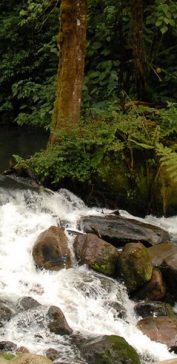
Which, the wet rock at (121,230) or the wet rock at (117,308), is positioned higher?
the wet rock at (121,230)

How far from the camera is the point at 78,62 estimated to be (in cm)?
940

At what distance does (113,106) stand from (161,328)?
493cm

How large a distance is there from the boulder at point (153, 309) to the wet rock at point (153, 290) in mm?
177

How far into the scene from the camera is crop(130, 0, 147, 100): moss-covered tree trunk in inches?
442

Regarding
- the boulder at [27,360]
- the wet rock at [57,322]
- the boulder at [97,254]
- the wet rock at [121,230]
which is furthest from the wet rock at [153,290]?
the boulder at [27,360]

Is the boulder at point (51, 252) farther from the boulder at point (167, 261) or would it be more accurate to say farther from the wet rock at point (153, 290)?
the boulder at point (167, 261)

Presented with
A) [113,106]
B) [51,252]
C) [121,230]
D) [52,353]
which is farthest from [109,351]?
[113,106]

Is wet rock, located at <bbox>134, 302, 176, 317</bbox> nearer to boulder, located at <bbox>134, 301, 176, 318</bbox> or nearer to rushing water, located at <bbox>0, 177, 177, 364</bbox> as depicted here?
boulder, located at <bbox>134, 301, 176, 318</bbox>

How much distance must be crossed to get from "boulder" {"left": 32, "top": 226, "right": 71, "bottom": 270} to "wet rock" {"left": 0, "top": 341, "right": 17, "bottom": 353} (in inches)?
66.8

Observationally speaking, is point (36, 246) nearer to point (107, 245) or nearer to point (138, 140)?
point (107, 245)

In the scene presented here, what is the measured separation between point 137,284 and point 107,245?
68 cm

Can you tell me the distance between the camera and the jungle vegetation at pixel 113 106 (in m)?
8.93

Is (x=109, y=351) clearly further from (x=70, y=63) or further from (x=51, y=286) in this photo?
(x=70, y=63)

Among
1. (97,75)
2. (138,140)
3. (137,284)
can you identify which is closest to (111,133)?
(138,140)
